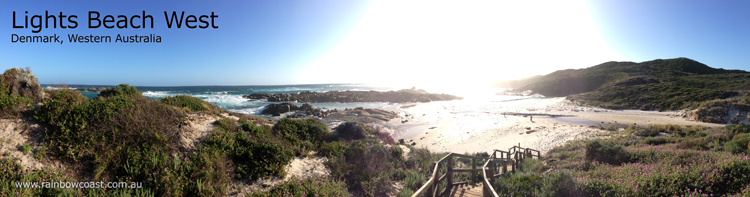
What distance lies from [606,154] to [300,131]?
1140cm

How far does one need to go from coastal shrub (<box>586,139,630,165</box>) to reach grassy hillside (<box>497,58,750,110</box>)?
3815 centimetres

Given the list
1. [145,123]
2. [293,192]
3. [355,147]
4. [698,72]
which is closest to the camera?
[293,192]

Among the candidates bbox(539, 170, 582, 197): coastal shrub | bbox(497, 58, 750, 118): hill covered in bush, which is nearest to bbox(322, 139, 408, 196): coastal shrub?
bbox(539, 170, 582, 197): coastal shrub

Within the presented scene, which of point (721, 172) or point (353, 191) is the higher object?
point (721, 172)

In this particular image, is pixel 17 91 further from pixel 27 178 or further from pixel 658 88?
pixel 658 88

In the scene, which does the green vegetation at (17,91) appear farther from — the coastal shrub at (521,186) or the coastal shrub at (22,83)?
the coastal shrub at (521,186)

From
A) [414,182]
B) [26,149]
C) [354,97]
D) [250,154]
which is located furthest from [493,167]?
[354,97]

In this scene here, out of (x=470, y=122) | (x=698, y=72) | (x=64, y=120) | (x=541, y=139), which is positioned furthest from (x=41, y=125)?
(x=698, y=72)

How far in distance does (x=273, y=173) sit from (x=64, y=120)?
425 centimetres

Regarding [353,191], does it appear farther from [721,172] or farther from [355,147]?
[721,172]

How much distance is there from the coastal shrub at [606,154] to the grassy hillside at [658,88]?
3815 centimetres

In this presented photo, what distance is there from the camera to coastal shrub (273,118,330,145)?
29.2 ft

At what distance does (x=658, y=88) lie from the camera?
4688cm

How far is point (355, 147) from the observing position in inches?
317
